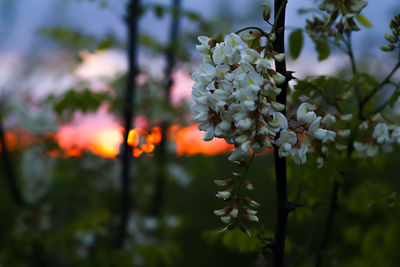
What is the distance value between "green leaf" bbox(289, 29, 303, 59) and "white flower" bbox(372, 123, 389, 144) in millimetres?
473

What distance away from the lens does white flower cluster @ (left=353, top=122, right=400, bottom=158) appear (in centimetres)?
139

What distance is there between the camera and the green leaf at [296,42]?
1622 millimetres

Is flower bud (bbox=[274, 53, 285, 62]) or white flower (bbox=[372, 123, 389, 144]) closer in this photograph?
flower bud (bbox=[274, 53, 285, 62])

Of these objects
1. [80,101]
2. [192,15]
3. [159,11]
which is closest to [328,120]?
[80,101]

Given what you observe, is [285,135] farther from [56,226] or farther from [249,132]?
[56,226]

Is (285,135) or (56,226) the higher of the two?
(285,135)

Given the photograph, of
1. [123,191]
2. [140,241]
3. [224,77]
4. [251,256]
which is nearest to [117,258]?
[123,191]

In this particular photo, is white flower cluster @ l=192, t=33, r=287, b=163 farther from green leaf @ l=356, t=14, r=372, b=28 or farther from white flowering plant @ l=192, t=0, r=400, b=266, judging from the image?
green leaf @ l=356, t=14, r=372, b=28

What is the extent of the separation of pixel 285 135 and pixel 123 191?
2294 millimetres

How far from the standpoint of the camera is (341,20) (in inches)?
49.8

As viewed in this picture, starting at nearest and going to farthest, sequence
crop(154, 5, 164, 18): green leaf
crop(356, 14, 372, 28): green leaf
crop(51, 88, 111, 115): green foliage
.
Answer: crop(356, 14, 372, 28): green leaf < crop(51, 88, 111, 115): green foliage < crop(154, 5, 164, 18): green leaf

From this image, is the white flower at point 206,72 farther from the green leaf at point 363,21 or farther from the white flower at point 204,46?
the green leaf at point 363,21

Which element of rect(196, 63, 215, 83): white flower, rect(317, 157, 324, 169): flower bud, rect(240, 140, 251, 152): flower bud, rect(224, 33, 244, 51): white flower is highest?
rect(224, 33, 244, 51): white flower

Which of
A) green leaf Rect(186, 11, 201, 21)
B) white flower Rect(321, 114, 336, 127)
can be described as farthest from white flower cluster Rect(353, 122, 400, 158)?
green leaf Rect(186, 11, 201, 21)
